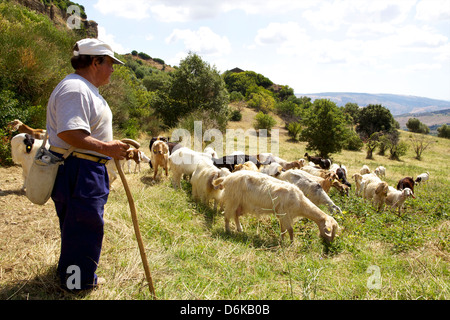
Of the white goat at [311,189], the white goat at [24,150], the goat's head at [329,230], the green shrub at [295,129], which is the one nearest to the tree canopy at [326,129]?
the green shrub at [295,129]


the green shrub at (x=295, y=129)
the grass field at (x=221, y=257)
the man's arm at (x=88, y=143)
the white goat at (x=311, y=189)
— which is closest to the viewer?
the man's arm at (x=88, y=143)

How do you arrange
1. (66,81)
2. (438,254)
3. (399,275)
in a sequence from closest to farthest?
1. (66,81)
2. (399,275)
3. (438,254)

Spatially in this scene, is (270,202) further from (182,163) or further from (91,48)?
(91,48)

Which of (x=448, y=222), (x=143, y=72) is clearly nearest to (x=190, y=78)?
(x=448, y=222)

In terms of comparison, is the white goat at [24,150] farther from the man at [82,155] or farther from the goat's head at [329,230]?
the goat's head at [329,230]

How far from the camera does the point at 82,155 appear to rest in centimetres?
250

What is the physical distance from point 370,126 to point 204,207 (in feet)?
174

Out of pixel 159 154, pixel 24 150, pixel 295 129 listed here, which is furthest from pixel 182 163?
pixel 295 129

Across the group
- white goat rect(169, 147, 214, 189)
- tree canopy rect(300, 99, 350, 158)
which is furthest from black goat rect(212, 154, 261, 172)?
tree canopy rect(300, 99, 350, 158)

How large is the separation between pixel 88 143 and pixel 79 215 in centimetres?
69

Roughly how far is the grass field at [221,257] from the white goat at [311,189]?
967 millimetres

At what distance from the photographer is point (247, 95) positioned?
211 ft

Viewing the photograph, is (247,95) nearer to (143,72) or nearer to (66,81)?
(143,72)

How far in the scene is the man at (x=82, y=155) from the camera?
89.6 inches
